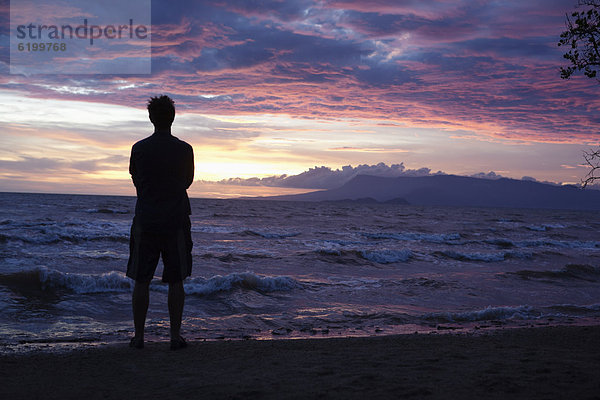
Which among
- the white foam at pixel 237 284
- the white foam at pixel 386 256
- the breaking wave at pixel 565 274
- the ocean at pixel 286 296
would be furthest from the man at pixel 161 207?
the white foam at pixel 386 256

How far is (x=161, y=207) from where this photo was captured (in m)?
4.29

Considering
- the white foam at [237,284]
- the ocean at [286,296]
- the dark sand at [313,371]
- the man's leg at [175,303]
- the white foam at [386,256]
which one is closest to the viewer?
the dark sand at [313,371]

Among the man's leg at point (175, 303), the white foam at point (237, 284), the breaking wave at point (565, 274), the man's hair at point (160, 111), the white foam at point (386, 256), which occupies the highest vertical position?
the man's hair at point (160, 111)

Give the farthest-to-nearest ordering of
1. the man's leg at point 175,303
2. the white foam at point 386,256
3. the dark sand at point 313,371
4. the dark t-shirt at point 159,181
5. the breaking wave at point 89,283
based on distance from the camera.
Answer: the white foam at point 386,256
the breaking wave at point 89,283
the man's leg at point 175,303
the dark t-shirt at point 159,181
the dark sand at point 313,371

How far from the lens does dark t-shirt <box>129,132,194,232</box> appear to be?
168 inches

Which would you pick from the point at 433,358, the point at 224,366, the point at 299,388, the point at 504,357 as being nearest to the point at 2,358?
the point at 224,366

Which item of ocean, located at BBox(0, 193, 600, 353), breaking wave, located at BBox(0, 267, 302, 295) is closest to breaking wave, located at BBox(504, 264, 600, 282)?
ocean, located at BBox(0, 193, 600, 353)

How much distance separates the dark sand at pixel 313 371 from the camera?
319 cm

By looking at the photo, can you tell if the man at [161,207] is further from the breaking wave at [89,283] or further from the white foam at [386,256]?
the white foam at [386,256]

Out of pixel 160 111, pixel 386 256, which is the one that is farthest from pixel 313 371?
pixel 386 256

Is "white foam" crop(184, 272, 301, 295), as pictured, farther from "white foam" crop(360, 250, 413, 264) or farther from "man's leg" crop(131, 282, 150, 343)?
"white foam" crop(360, 250, 413, 264)

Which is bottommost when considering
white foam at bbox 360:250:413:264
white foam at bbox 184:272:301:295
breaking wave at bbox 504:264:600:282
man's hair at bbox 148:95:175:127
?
breaking wave at bbox 504:264:600:282

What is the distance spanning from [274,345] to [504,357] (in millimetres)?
2319

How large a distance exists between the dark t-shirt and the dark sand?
1299 millimetres
